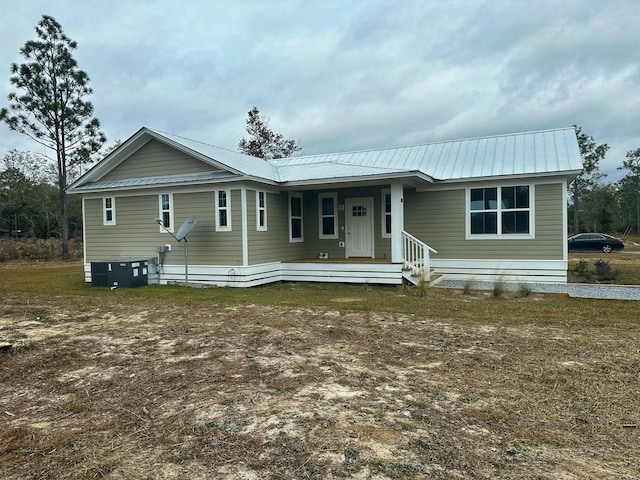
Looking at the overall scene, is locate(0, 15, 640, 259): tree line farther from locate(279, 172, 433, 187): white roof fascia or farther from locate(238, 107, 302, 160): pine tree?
locate(279, 172, 433, 187): white roof fascia

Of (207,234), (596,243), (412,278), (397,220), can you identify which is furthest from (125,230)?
(596,243)

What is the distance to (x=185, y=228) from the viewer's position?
11.5m

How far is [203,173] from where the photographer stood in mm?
12312

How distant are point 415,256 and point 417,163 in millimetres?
3633

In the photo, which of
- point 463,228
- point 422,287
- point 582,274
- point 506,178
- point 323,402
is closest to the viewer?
point 323,402

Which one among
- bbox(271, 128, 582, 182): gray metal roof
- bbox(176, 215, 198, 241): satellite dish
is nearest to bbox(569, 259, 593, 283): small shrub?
bbox(271, 128, 582, 182): gray metal roof

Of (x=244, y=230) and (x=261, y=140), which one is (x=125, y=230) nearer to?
(x=244, y=230)

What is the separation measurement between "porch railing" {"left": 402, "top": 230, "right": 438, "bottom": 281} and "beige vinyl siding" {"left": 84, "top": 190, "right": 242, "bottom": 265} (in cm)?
447

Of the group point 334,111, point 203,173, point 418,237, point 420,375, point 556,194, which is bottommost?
point 420,375

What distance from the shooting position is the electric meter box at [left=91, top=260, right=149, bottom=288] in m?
12.2

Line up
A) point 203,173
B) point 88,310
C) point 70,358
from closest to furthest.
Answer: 1. point 70,358
2. point 88,310
3. point 203,173

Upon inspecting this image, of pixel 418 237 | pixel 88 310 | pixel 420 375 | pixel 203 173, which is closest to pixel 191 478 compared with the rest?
pixel 420 375

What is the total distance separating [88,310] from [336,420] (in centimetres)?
705

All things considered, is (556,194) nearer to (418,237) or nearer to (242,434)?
(418,237)
